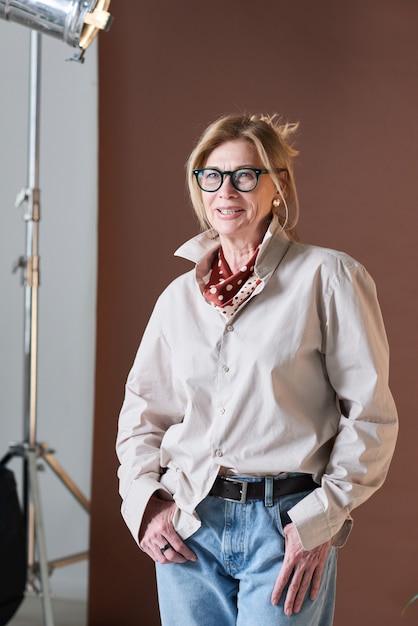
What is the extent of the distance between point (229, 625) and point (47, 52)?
2162 millimetres

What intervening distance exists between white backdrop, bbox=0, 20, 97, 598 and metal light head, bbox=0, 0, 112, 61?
1010mm

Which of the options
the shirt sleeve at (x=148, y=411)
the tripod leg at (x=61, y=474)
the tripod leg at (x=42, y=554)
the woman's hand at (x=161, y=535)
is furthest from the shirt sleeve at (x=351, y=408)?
the tripod leg at (x=61, y=474)

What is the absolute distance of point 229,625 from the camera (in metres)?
1.43

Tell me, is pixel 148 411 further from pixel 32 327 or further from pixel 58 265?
pixel 58 265

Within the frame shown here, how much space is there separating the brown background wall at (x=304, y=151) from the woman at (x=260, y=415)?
72 cm

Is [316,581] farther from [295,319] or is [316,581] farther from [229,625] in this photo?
[295,319]

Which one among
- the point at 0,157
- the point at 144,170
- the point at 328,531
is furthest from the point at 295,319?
the point at 0,157

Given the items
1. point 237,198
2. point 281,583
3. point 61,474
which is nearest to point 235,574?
point 281,583

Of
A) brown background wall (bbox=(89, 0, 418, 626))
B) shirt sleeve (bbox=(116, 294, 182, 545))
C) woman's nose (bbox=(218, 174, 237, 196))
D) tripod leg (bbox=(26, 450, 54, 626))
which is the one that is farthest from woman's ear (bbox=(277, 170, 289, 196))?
tripod leg (bbox=(26, 450, 54, 626))

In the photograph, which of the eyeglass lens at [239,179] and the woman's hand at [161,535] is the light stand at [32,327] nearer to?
the woman's hand at [161,535]

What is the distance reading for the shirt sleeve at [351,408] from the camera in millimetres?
1312

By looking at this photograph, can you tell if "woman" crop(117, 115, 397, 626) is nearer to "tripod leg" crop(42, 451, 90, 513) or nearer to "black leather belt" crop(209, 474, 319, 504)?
"black leather belt" crop(209, 474, 319, 504)

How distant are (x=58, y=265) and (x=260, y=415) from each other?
1.73 m

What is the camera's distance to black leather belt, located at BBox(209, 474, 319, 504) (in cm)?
135
